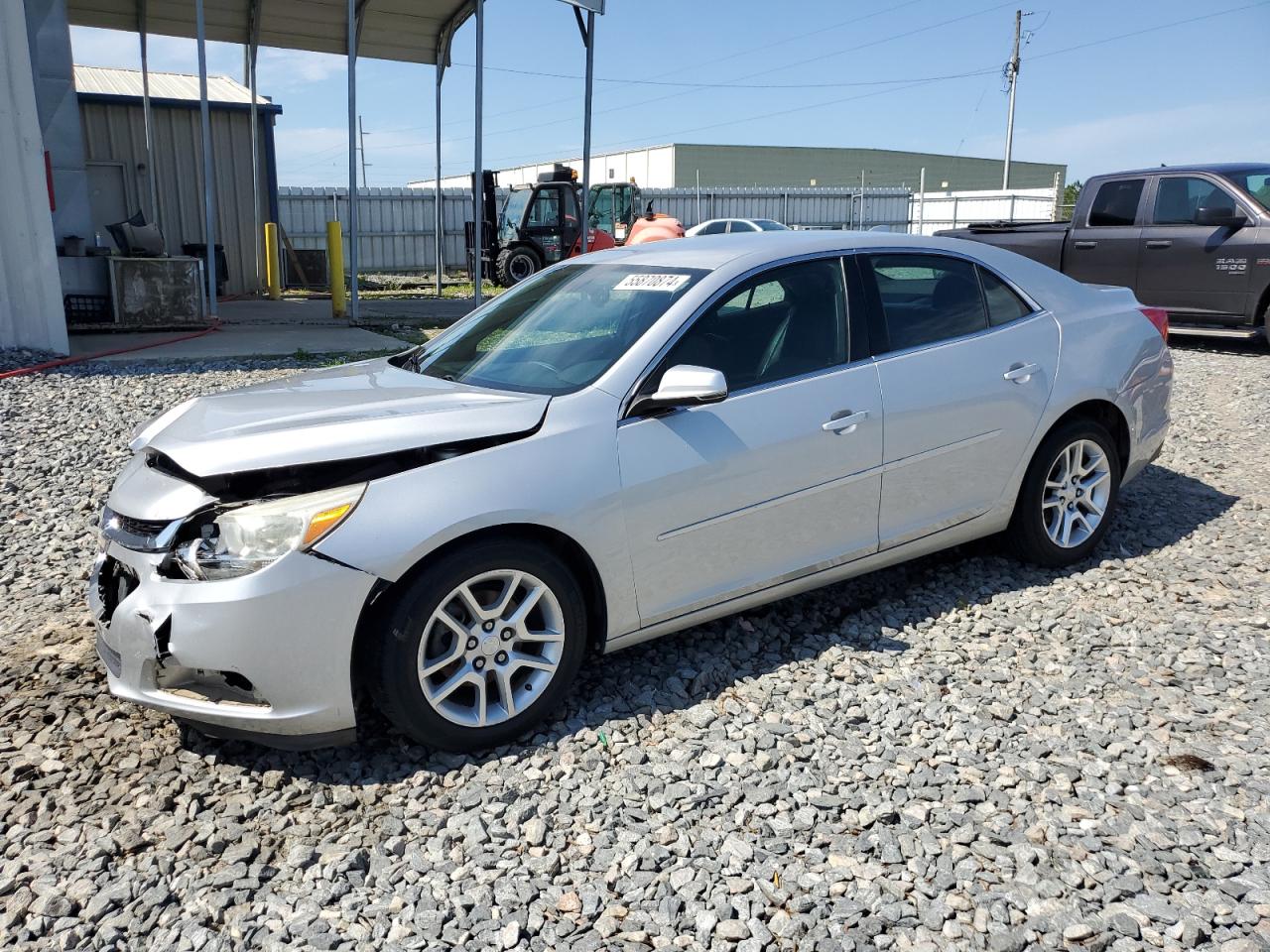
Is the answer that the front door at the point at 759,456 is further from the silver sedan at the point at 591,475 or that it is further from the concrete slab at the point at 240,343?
the concrete slab at the point at 240,343

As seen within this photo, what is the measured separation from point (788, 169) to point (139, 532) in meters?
62.3

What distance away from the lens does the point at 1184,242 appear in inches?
432

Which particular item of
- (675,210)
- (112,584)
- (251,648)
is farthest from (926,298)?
(675,210)

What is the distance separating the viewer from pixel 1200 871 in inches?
100

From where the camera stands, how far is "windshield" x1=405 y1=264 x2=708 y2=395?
140 inches

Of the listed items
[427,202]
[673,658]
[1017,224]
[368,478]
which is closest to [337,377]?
[368,478]

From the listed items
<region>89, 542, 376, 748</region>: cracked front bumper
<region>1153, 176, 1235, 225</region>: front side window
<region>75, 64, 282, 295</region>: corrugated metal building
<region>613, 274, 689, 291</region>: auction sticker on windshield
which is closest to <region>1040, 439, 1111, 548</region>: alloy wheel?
<region>613, 274, 689, 291</region>: auction sticker on windshield

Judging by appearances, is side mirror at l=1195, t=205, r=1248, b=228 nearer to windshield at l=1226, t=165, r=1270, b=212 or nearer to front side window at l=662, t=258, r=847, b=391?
windshield at l=1226, t=165, r=1270, b=212

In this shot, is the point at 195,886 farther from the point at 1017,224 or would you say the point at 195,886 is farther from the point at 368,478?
the point at 1017,224

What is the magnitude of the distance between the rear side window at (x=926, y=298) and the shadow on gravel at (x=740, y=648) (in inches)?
45.1

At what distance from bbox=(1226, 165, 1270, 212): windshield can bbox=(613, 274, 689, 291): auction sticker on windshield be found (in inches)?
385

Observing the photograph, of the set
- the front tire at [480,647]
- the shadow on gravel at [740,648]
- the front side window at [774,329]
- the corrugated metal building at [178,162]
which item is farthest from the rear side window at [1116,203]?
the corrugated metal building at [178,162]

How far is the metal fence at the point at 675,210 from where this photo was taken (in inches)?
1175

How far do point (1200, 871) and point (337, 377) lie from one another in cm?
331
